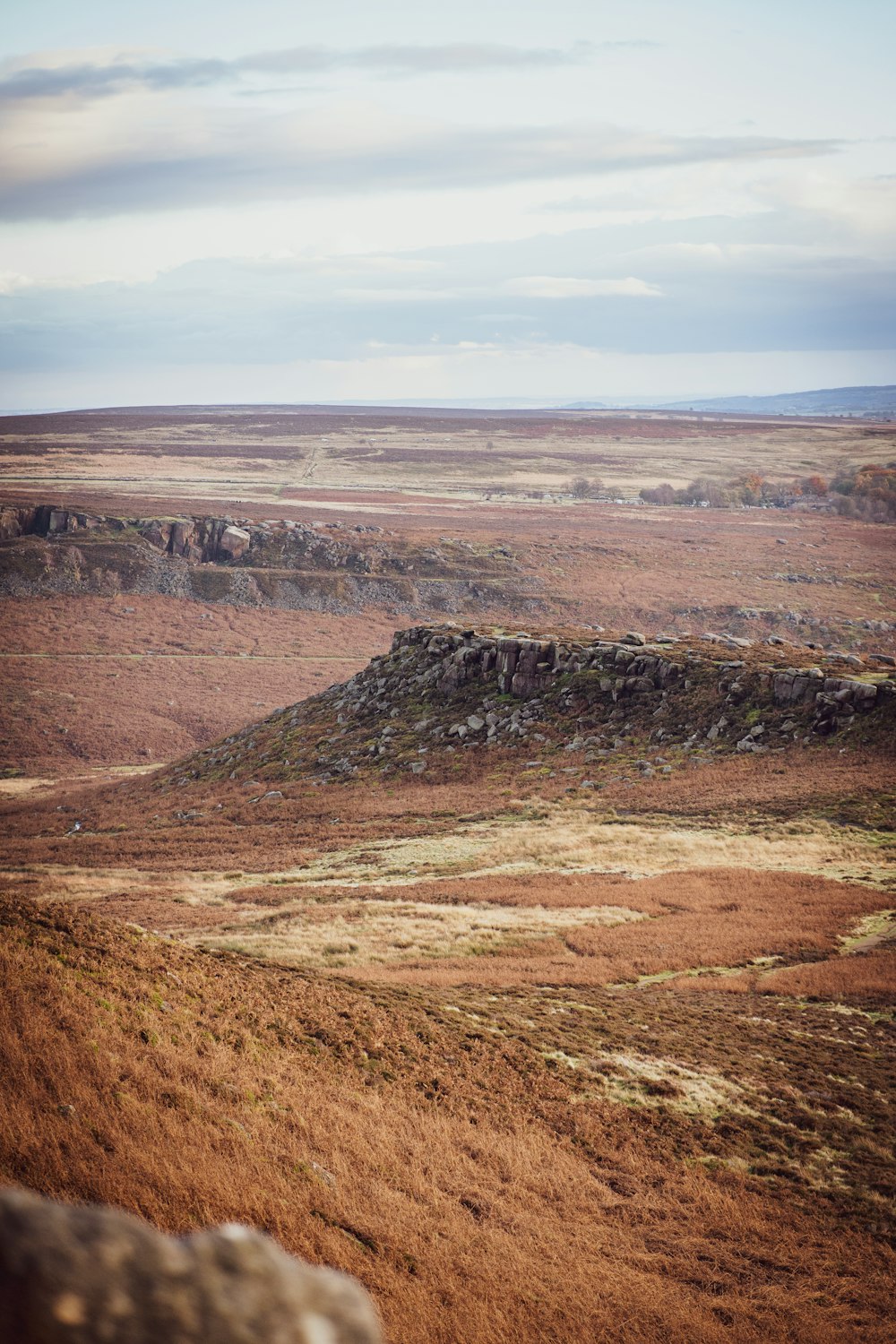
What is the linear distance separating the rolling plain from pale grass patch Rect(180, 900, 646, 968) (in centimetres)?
18

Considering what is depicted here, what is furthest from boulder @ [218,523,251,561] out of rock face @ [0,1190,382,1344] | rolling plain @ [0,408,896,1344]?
rock face @ [0,1190,382,1344]

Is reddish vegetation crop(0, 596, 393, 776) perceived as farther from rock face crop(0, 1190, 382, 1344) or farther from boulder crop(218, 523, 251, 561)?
rock face crop(0, 1190, 382, 1344)

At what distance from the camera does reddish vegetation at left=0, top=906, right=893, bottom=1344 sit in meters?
9.68

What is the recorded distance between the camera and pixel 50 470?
191m

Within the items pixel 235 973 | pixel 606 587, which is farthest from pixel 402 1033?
pixel 606 587

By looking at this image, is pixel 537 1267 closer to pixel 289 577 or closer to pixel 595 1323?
pixel 595 1323

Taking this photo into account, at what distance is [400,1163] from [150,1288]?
11083mm

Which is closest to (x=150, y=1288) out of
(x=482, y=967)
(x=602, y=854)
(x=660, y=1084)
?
(x=660, y=1084)

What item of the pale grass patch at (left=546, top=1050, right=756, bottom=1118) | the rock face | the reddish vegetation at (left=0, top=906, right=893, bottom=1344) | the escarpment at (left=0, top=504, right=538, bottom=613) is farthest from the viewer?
the escarpment at (left=0, top=504, right=538, bottom=613)

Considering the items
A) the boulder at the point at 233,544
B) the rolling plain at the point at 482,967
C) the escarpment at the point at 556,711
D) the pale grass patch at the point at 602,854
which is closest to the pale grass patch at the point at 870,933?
the rolling plain at the point at 482,967

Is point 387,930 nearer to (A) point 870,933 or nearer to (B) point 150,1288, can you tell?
(A) point 870,933

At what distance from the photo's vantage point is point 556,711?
52469mm

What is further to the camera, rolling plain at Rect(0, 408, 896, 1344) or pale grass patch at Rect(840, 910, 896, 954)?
pale grass patch at Rect(840, 910, 896, 954)

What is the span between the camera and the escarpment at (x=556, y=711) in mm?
46656
